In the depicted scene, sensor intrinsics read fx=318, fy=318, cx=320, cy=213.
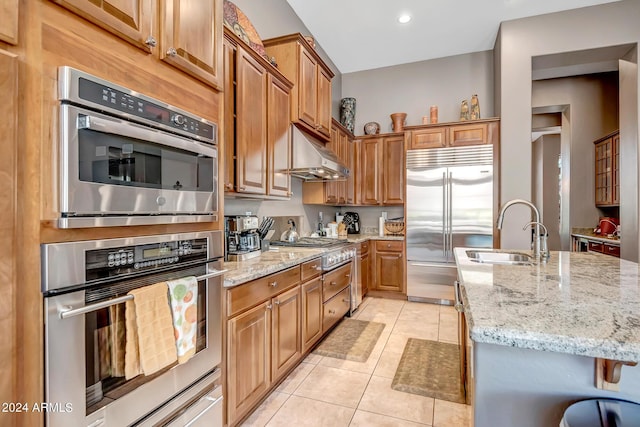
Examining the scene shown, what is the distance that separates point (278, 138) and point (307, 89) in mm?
775

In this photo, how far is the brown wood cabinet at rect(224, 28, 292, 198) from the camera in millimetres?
2072

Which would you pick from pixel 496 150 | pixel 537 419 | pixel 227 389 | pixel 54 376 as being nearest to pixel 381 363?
pixel 227 389

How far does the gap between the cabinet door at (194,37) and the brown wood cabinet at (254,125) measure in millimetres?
511

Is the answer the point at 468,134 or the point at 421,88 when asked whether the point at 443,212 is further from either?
the point at 421,88

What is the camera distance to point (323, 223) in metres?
4.69

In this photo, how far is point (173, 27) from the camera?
1270 millimetres

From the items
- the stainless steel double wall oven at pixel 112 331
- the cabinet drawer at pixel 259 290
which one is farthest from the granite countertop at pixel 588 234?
the stainless steel double wall oven at pixel 112 331

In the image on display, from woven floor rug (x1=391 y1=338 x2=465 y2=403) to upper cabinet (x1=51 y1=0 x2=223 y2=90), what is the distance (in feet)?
7.55

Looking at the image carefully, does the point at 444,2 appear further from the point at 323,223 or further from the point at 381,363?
the point at 381,363

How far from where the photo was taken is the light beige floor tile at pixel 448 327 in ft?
10.2

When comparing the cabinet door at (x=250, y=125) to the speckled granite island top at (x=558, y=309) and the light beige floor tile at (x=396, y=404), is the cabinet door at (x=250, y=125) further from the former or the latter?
the light beige floor tile at (x=396, y=404)

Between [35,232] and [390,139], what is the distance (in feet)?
14.5

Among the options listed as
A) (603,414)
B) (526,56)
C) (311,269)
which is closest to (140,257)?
(603,414)

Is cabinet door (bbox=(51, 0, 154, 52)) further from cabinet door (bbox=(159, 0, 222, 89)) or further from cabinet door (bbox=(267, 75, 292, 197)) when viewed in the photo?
cabinet door (bbox=(267, 75, 292, 197))
